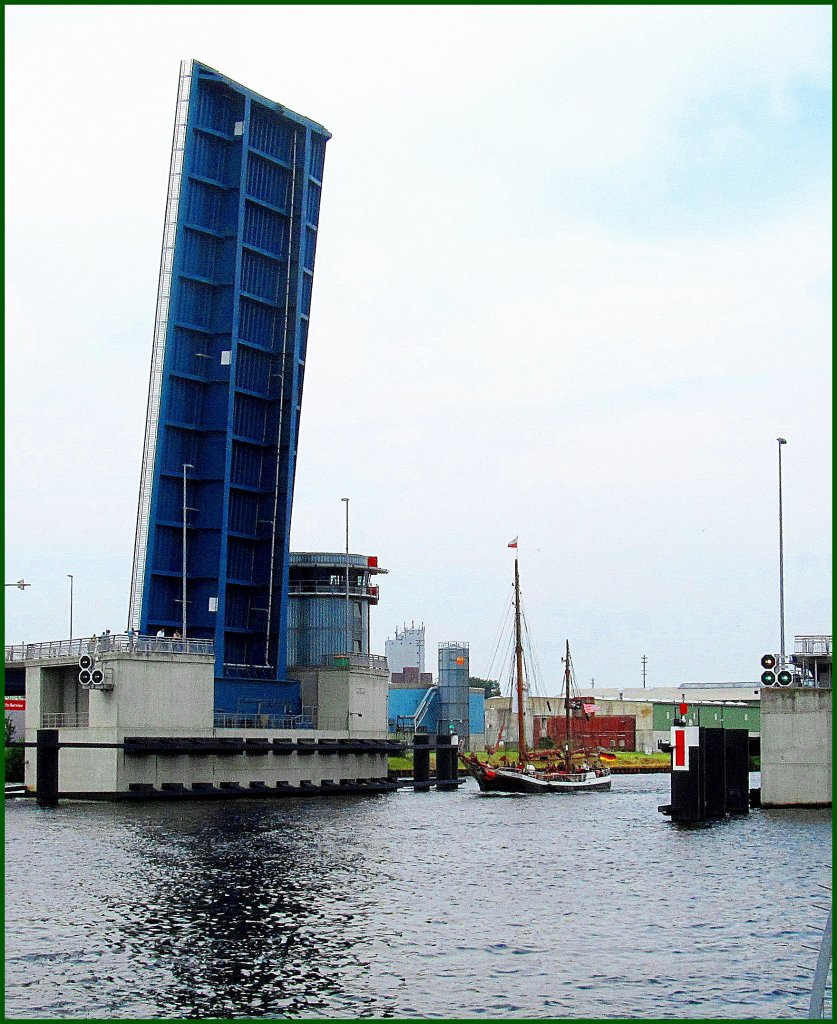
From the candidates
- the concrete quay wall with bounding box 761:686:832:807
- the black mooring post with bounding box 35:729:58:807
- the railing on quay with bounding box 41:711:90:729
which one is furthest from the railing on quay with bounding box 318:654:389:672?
the concrete quay wall with bounding box 761:686:832:807

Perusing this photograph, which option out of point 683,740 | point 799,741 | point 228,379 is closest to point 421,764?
point 228,379

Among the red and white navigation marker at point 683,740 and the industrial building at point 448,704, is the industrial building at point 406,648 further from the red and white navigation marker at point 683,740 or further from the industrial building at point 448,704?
the red and white navigation marker at point 683,740

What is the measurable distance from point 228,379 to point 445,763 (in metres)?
27.1

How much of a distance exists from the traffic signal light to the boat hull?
94.8 ft

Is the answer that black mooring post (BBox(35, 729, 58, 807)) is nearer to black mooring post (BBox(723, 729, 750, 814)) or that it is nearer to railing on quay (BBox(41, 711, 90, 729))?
railing on quay (BBox(41, 711, 90, 729))

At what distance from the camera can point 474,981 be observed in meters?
21.4

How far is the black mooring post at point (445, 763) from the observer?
256ft

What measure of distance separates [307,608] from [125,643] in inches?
617

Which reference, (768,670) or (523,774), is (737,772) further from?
(523,774)

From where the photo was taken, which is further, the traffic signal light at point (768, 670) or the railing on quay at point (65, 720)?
the railing on quay at point (65, 720)

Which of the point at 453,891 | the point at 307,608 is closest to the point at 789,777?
the point at 453,891

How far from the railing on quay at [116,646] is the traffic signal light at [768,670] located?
23.3 metres

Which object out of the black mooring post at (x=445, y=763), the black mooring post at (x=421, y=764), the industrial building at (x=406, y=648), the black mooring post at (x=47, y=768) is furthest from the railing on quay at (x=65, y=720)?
the industrial building at (x=406, y=648)

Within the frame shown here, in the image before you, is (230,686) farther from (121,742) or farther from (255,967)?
(255,967)
